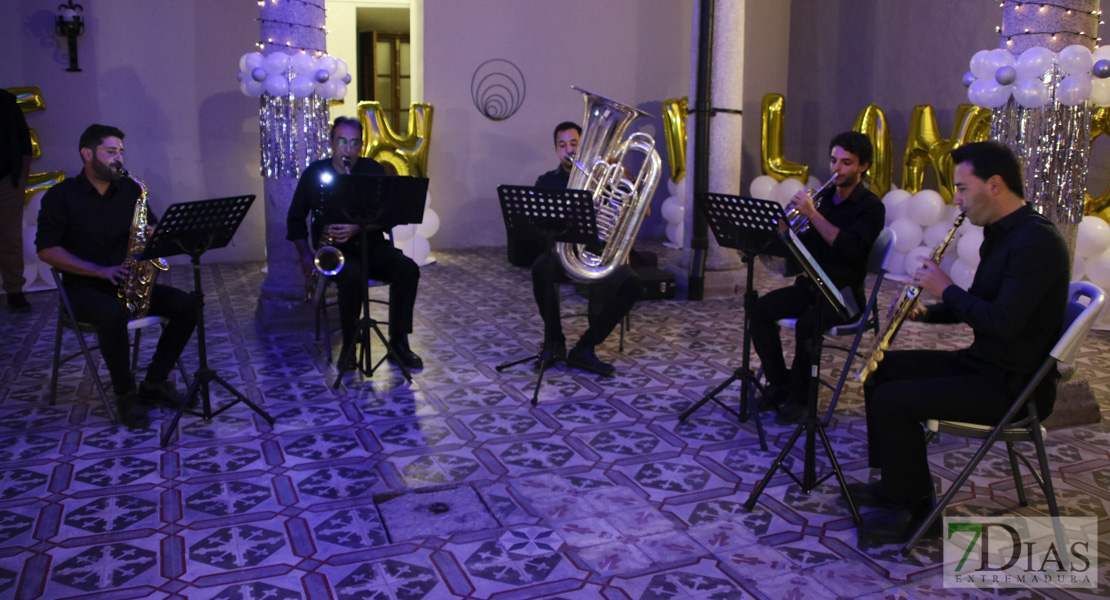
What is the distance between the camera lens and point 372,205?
15.9ft

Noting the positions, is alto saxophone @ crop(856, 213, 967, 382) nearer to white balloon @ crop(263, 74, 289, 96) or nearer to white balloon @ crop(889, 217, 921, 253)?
white balloon @ crop(263, 74, 289, 96)

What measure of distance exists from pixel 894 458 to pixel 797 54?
861 centimetres

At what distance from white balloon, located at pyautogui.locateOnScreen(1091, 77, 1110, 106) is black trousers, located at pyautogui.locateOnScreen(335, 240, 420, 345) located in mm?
3685

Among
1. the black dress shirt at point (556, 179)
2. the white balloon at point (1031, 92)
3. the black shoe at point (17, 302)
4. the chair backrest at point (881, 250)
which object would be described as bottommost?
the black shoe at point (17, 302)

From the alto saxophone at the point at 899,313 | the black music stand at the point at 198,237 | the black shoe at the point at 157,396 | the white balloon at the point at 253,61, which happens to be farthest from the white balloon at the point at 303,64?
the alto saxophone at the point at 899,313

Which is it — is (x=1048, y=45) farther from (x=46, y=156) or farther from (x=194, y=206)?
(x=46, y=156)

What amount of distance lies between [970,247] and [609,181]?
3534 mm

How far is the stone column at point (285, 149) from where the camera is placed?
241 inches

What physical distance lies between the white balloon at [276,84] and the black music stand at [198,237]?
1919 millimetres

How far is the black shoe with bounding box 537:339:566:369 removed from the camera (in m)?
5.11

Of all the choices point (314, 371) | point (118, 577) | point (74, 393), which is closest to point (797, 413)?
point (314, 371)

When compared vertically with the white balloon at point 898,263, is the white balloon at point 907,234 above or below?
above

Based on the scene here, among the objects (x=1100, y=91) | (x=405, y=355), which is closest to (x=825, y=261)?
(x=1100, y=91)

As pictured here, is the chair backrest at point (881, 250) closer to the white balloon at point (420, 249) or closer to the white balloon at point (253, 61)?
the white balloon at point (253, 61)
